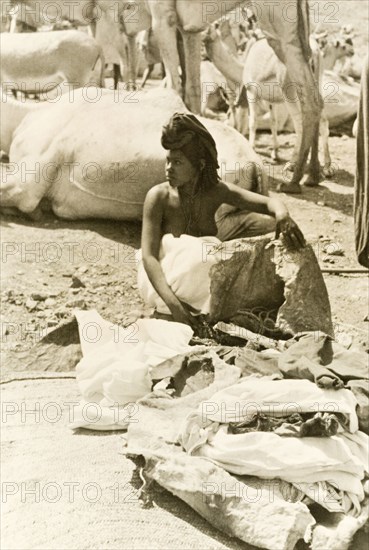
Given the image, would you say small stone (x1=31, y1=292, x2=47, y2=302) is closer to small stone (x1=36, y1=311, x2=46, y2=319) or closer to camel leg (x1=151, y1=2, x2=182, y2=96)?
small stone (x1=36, y1=311, x2=46, y2=319)

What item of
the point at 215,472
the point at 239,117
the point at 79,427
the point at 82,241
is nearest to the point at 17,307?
the point at 82,241

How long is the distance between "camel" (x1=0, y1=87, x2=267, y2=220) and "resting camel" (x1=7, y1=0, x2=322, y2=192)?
1.61 metres

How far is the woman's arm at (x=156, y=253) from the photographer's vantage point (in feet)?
14.5

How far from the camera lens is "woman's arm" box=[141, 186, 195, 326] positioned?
14.5 feet

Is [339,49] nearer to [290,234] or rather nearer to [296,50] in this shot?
[296,50]

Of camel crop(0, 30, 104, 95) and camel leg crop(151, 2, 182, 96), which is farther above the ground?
camel leg crop(151, 2, 182, 96)

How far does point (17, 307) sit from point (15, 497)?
198 centimetres

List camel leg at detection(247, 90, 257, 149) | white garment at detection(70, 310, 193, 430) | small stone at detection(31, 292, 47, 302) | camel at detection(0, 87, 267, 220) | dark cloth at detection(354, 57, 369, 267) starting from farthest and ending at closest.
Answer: camel leg at detection(247, 90, 257, 149) < camel at detection(0, 87, 267, 220) < small stone at detection(31, 292, 47, 302) < dark cloth at detection(354, 57, 369, 267) < white garment at detection(70, 310, 193, 430)

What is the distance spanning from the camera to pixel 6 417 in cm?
383

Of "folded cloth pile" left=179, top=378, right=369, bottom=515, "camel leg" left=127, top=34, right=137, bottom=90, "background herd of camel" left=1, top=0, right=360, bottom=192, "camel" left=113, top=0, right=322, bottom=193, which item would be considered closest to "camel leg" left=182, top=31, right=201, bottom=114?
"background herd of camel" left=1, top=0, right=360, bottom=192

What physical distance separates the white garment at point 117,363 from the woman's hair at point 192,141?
103cm

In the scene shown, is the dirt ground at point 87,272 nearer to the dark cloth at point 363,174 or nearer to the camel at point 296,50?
the dark cloth at point 363,174

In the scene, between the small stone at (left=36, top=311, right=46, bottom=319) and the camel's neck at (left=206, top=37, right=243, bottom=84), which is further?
the camel's neck at (left=206, top=37, right=243, bottom=84)

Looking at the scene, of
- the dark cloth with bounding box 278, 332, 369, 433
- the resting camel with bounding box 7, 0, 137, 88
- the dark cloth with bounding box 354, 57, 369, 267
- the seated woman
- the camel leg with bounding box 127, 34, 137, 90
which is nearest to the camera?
the dark cloth with bounding box 278, 332, 369, 433
